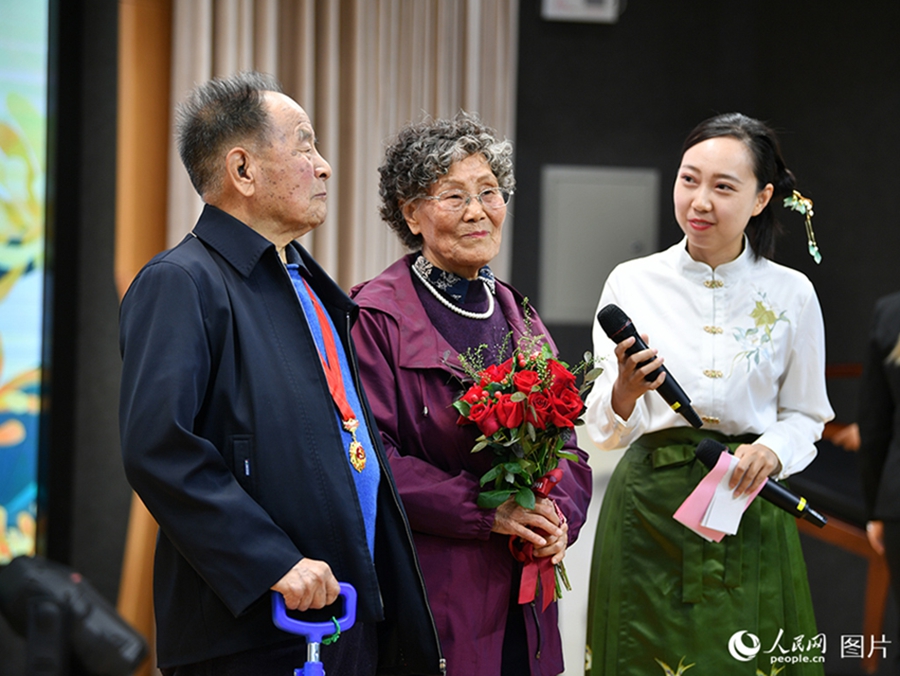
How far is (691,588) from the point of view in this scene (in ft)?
6.53

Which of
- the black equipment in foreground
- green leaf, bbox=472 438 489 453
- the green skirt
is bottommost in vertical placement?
the black equipment in foreground

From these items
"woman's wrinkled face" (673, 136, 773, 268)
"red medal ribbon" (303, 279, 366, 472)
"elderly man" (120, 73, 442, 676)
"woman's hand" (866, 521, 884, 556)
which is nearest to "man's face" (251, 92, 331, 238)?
"elderly man" (120, 73, 442, 676)

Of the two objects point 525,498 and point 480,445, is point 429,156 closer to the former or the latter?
point 480,445

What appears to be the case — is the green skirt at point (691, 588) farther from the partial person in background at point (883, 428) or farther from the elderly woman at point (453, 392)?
the partial person in background at point (883, 428)

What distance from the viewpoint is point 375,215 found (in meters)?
3.44

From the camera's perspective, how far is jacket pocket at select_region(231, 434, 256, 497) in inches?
53.9

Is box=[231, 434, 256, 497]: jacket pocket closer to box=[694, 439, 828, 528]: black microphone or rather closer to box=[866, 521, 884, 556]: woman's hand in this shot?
box=[694, 439, 828, 528]: black microphone

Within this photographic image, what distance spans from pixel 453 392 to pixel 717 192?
0.74 m

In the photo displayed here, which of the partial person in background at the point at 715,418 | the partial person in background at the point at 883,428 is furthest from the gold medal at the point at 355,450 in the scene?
the partial person in background at the point at 883,428

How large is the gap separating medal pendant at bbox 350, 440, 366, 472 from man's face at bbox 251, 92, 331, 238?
379mm

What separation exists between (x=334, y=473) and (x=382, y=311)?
1.57 feet

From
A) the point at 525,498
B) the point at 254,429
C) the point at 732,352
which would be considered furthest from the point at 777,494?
the point at 254,429

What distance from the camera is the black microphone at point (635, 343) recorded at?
1830 mm

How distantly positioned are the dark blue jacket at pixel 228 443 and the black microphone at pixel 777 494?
0.81m
